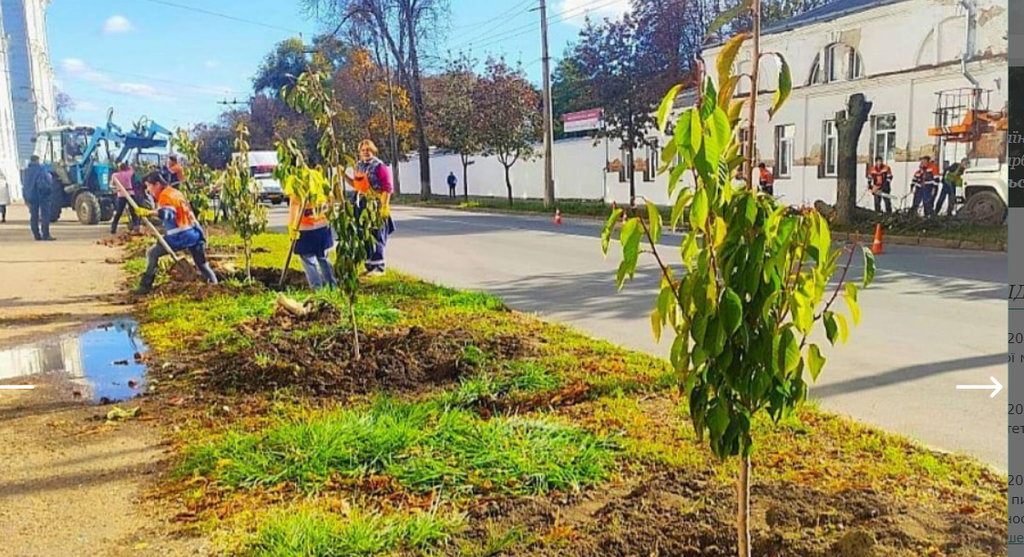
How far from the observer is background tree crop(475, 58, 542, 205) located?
3195 cm

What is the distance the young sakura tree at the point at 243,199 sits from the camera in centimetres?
1037

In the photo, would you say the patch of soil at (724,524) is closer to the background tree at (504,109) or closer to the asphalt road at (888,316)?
the asphalt road at (888,316)

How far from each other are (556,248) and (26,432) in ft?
37.3

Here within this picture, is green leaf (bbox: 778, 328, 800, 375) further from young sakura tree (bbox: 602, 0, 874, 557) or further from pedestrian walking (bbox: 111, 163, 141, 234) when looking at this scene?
pedestrian walking (bbox: 111, 163, 141, 234)

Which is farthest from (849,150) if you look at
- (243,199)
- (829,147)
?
(243,199)

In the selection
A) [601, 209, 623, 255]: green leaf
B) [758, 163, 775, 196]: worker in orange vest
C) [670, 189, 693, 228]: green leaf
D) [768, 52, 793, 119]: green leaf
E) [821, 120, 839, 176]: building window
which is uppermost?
[821, 120, 839, 176]: building window

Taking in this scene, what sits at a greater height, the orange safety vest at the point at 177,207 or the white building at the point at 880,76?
the white building at the point at 880,76

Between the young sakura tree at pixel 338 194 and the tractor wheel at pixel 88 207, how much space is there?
18908 mm

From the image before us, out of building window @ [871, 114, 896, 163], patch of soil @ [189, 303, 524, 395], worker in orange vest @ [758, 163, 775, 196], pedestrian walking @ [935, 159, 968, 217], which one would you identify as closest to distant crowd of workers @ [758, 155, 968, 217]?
pedestrian walking @ [935, 159, 968, 217]

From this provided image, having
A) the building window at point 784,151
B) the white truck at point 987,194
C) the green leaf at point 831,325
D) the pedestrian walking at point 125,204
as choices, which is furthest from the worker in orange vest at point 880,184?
the green leaf at point 831,325

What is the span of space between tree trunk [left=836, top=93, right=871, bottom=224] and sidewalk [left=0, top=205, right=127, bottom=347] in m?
15.3

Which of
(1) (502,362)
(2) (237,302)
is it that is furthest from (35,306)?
(1) (502,362)

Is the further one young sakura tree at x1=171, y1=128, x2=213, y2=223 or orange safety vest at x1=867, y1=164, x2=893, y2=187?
orange safety vest at x1=867, y1=164, x2=893, y2=187

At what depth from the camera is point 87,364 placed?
653 centimetres
